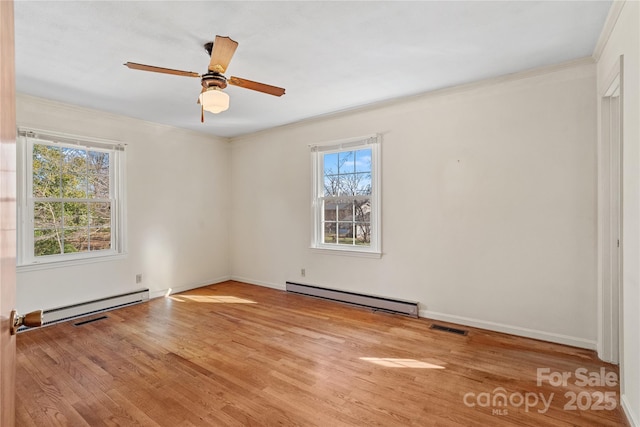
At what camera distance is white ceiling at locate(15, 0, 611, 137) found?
205 cm

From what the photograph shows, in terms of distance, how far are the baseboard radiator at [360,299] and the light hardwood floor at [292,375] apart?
4.9 inches

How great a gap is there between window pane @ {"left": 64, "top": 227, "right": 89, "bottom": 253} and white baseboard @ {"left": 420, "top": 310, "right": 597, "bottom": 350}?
4.27m

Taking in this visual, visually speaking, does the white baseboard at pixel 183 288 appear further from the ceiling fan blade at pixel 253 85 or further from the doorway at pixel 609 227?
the doorway at pixel 609 227

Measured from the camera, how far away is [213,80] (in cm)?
237

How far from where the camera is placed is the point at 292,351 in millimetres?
2828

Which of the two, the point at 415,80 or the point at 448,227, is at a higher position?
the point at 415,80

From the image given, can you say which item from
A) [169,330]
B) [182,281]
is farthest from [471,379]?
[182,281]

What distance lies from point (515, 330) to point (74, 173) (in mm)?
5327

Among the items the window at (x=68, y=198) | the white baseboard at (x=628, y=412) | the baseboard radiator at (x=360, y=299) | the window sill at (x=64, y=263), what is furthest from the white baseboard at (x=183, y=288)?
the white baseboard at (x=628, y=412)

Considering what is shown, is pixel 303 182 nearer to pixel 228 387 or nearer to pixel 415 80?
pixel 415 80

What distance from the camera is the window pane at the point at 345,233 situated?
171 inches

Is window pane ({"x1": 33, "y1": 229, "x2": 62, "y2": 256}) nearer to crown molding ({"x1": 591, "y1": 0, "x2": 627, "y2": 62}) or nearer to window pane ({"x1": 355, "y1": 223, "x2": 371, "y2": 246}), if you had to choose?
window pane ({"x1": 355, "y1": 223, "x2": 371, "y2": 246})

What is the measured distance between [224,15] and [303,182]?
110 inches

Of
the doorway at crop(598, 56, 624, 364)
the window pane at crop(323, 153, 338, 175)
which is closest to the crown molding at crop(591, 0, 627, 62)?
the doorway at crop(598, 56, 624, 364)
